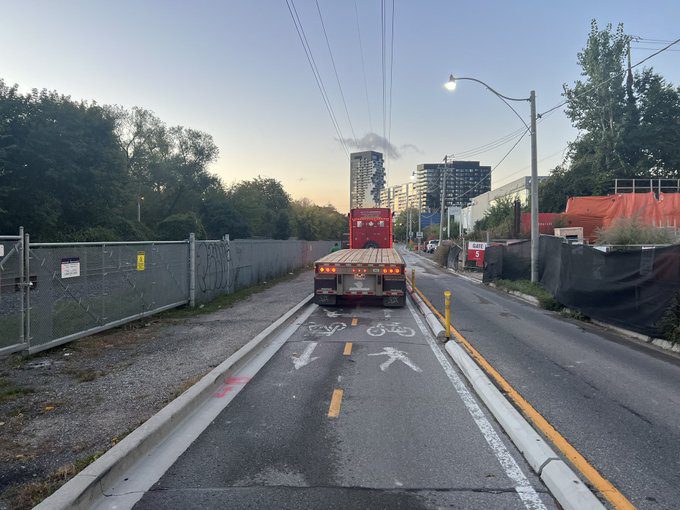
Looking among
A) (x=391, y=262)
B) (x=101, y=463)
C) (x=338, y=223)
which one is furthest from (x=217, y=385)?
(x=338, y=223)

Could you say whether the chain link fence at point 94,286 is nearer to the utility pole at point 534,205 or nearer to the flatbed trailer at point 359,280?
the flatbed trailer at point 359,280

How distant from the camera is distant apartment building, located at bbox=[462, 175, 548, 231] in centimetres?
4864

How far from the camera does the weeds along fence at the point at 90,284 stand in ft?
24.6

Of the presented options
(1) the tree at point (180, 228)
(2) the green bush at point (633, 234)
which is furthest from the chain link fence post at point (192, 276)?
(1) the tree at point (180, 228)

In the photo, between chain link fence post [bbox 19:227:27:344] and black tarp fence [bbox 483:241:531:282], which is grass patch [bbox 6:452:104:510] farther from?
black tarp fence [bbox 483:241:531:282]

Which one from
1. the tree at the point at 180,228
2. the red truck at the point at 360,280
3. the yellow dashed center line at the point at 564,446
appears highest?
the tree at the point at 180,228

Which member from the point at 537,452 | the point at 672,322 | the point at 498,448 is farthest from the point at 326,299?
the point at 537,452

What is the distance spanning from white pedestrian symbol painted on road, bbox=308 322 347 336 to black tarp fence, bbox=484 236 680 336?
657 centimetres

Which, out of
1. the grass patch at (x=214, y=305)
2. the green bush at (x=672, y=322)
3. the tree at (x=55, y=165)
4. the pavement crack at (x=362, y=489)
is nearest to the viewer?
the pavement crack at (x=362, y=489)

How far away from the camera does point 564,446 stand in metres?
4.49

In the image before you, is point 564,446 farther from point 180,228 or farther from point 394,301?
point 180,228

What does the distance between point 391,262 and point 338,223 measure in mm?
89073

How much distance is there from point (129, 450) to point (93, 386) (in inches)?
98.1

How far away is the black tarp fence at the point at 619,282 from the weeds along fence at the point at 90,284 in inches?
439
